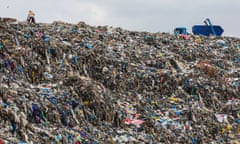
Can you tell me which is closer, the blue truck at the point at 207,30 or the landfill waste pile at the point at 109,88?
the landfill waste pile at the point at 109,88

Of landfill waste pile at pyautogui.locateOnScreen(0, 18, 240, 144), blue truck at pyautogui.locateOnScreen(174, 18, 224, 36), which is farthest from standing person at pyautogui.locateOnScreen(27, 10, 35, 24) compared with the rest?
blue truck at pyautogui.locateOnScreen(174, 18, 224, 36)

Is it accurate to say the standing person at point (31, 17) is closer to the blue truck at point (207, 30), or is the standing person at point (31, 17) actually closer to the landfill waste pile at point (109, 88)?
the landfill waste pile at point (109, 88)

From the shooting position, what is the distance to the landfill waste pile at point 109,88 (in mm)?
10266

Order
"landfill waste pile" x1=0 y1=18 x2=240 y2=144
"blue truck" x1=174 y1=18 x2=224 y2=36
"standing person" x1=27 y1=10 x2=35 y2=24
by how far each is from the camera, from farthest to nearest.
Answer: "blue truck" x1=174 y1=18 x2=224 y2=36 < "standing person" x1=27 y1=10 x2=35 y2=24 < "landfill waste pile" x1=0 y1=18 x2=240 y2=144

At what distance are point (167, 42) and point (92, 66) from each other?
4.48 m

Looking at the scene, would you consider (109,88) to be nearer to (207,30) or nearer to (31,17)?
(31,17)

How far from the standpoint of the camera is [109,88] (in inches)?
507

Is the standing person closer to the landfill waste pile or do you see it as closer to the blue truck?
the landfill waste pile

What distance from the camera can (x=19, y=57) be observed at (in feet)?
39.4

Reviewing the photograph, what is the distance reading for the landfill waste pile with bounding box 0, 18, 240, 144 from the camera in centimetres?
1027

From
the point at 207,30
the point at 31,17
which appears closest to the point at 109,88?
the point at 31,17

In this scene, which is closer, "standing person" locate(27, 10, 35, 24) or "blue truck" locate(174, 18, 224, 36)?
"standing person" locate(27, 10, 35, 24)

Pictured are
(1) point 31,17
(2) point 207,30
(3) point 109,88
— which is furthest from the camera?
(2) point 207,30

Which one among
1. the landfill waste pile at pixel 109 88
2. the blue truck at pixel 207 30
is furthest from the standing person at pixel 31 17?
the blue truck at pixel 207 30
